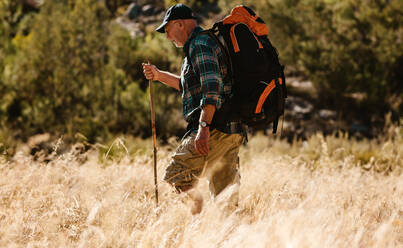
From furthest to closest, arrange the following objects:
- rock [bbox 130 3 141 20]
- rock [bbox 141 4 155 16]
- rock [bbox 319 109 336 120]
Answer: rock [bbox 141 4 155 16] < rock [bbox 130 3 141 20] < rock [bbox 319 109 336 120]

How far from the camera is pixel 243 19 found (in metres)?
2.61

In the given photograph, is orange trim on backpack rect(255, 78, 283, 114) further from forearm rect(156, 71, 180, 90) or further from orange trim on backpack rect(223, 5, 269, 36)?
forearm rect(156, 71, 180, 90)

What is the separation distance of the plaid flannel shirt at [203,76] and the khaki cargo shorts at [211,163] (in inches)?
3.9

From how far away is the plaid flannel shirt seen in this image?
246 centimetres

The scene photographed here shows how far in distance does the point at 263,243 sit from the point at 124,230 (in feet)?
3.06

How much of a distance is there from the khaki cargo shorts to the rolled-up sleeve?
0.30 meters

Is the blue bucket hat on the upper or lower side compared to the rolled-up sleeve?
upper

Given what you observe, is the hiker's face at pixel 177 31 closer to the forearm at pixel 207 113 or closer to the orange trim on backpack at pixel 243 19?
the orange trim on backpack at pixel 243 19

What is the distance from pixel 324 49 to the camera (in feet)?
48.4

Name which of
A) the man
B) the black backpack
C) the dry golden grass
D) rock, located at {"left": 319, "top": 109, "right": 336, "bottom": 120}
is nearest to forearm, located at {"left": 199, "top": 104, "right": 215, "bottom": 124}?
the man

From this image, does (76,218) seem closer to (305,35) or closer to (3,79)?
(3,79)

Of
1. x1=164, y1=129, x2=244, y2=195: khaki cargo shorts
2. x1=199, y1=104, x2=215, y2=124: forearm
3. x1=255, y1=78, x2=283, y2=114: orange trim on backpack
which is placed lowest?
x1=164, y1=129, x2=244, y2=195: khaki cargo shorts

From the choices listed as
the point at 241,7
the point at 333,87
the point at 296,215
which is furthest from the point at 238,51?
the point at 333,87

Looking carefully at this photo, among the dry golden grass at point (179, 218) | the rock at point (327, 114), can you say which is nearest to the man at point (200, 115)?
the dry golden grass at point (179, 218)
